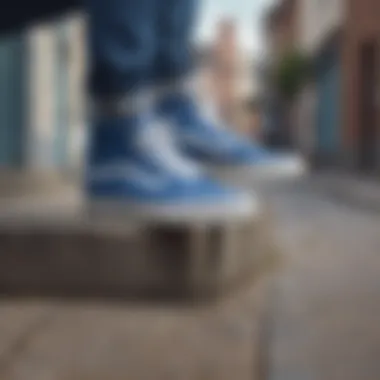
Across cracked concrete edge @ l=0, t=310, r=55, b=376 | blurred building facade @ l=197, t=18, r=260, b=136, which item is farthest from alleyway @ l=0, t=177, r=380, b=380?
blurred building facade @ l=197, t=18, r=260, b=136

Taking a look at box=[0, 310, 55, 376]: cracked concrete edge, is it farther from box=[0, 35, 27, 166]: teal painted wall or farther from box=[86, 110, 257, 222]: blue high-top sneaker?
box=[0, 35, 27, 166]: teal painted wall

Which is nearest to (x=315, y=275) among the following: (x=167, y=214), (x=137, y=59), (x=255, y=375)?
(x=167, y=214)

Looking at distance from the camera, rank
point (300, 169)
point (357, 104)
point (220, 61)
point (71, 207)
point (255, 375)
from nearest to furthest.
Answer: point (255, 375)
point (357, 104)
point (220, 61)
point (71, 207)
point (300, 169)

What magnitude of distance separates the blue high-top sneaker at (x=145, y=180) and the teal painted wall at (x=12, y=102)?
7.12ft

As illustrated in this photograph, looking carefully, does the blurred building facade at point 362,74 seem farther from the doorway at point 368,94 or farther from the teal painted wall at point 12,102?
the teal painted wall at point 12,102

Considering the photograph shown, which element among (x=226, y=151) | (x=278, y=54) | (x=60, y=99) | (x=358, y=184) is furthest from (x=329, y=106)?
(x=60, y=99)

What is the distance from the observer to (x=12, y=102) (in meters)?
3.39

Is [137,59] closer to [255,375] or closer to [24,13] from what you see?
[24,13]

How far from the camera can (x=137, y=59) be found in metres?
1.01

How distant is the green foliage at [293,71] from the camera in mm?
948

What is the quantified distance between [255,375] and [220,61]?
0.54 metres

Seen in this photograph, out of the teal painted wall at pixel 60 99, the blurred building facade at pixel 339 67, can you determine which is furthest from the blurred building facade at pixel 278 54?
the teal painted wall at pixel 60 99

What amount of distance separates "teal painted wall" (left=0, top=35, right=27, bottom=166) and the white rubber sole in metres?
2.19

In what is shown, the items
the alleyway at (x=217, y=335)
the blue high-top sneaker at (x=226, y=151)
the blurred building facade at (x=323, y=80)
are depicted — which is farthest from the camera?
the blue high-top sneaker at (x=226, y=151)
